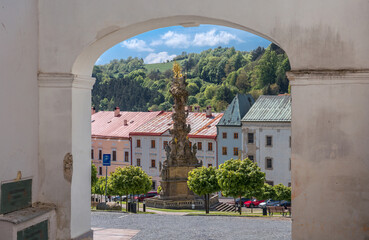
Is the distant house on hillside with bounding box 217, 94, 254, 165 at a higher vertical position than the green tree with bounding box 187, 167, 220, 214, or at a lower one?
higher

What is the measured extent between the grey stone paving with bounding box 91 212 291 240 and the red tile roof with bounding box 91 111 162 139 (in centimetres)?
3239

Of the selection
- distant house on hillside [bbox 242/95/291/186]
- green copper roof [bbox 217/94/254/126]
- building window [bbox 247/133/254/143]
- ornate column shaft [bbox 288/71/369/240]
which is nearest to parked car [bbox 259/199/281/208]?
distant house on hillside [bbox 242/95/291/186]

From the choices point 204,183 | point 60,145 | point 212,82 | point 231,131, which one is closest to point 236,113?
point 231,131

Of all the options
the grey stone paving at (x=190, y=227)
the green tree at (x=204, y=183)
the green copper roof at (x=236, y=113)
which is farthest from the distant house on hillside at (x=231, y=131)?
the grey stone paving at (x=190, y=227)

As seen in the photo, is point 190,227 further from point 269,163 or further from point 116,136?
point 116,136

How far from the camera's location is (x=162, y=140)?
45.2 metres

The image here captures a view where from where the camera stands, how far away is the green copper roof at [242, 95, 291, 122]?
125ft

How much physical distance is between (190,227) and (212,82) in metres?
87.7

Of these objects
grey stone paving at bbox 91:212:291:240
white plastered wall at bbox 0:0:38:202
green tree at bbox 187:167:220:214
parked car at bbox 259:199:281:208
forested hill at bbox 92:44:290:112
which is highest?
forested hill at bbox 92:44:290:112

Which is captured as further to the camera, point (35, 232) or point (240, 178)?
point (240, 178)

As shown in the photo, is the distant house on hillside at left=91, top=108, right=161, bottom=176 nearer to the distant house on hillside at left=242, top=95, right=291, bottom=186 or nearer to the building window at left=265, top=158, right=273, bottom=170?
the distant house on hillside at left=242, top=95, right=291, bottom=186

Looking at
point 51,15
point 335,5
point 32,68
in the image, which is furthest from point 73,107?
point 335,5

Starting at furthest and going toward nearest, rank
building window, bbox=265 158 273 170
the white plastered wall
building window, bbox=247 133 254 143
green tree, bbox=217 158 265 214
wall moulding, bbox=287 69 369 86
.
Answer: building window, bbox=247 133 254 143
building window, bbox=265 158 273 170
green tree, bbox=217 158 265 214
the white plastered wall
wall moulding, bbox=287 69 369 86

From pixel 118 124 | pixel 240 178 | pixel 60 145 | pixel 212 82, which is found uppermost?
pixel 212 82
